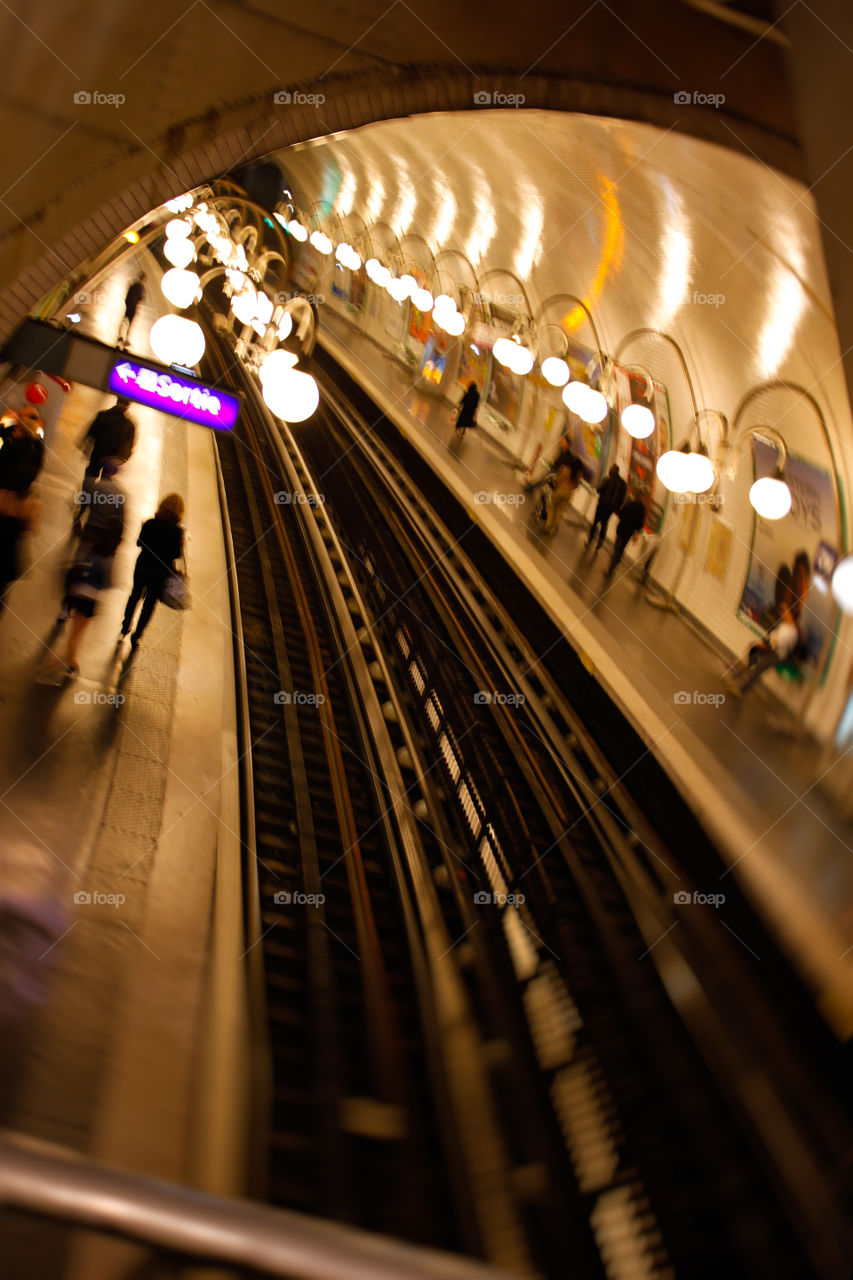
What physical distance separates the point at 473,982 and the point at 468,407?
13.4m

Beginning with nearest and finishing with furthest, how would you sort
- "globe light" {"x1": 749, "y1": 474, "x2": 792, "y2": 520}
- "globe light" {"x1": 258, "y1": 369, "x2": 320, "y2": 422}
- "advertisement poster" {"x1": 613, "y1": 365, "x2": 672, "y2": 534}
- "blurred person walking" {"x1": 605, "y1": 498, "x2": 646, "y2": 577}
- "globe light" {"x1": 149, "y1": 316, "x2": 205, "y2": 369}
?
1. "globe light" {"x1": 258, "y1": 369, "x2": 320, "y2": 422}
2. "globe light" {"x1": 149, "y1": 316, "x2": 205, "y2": 369}
3. "globe light" {"x1": 749, "y1": 474, "x2": 792, "y2": 520}
4. "advertisement poster" {"x1": 613, "y1": 365, "x2": 672, "y2": 534}
5. "blurred person walking" {"x1": 605, "y1": 498, "x2": 646, "y2": 577}

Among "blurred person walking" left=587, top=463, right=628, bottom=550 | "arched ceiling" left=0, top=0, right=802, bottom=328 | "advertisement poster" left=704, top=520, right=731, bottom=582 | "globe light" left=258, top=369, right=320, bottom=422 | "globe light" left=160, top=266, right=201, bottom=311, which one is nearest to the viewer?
"arched ceiling" left=0, top=0, right=802, bottom=328

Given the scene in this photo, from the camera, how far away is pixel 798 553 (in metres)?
9.43

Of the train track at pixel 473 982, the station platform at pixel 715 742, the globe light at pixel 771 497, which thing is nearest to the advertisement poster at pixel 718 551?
the station platform at pixel 715 742

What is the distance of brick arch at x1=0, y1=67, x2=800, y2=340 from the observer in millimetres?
4055

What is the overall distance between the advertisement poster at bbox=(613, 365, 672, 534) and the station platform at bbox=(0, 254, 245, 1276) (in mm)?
6779

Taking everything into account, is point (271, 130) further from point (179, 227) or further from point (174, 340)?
point (179, 227)

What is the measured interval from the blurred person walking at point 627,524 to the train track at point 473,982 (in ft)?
11.8

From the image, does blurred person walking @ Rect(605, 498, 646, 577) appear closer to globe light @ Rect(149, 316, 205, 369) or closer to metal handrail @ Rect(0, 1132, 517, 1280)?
globe light @ Rect(149, 316, 205, 369)

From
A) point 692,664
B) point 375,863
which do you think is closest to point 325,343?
point 692,664

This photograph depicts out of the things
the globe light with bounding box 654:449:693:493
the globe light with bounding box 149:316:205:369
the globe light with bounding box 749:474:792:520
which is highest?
the globe light with bounding box 749:474:792:520

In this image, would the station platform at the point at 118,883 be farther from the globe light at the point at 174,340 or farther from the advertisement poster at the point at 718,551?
the advertisement poster at the point at 718,551

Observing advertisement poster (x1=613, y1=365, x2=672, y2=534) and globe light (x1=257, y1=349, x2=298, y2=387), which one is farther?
advertisement poster (x1=613, y1=365, x2=672, y2=534)

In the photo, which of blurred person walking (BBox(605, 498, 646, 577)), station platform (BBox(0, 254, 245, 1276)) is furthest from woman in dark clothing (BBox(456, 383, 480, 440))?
station platform (BBox(0, 254, 245, 1276))
